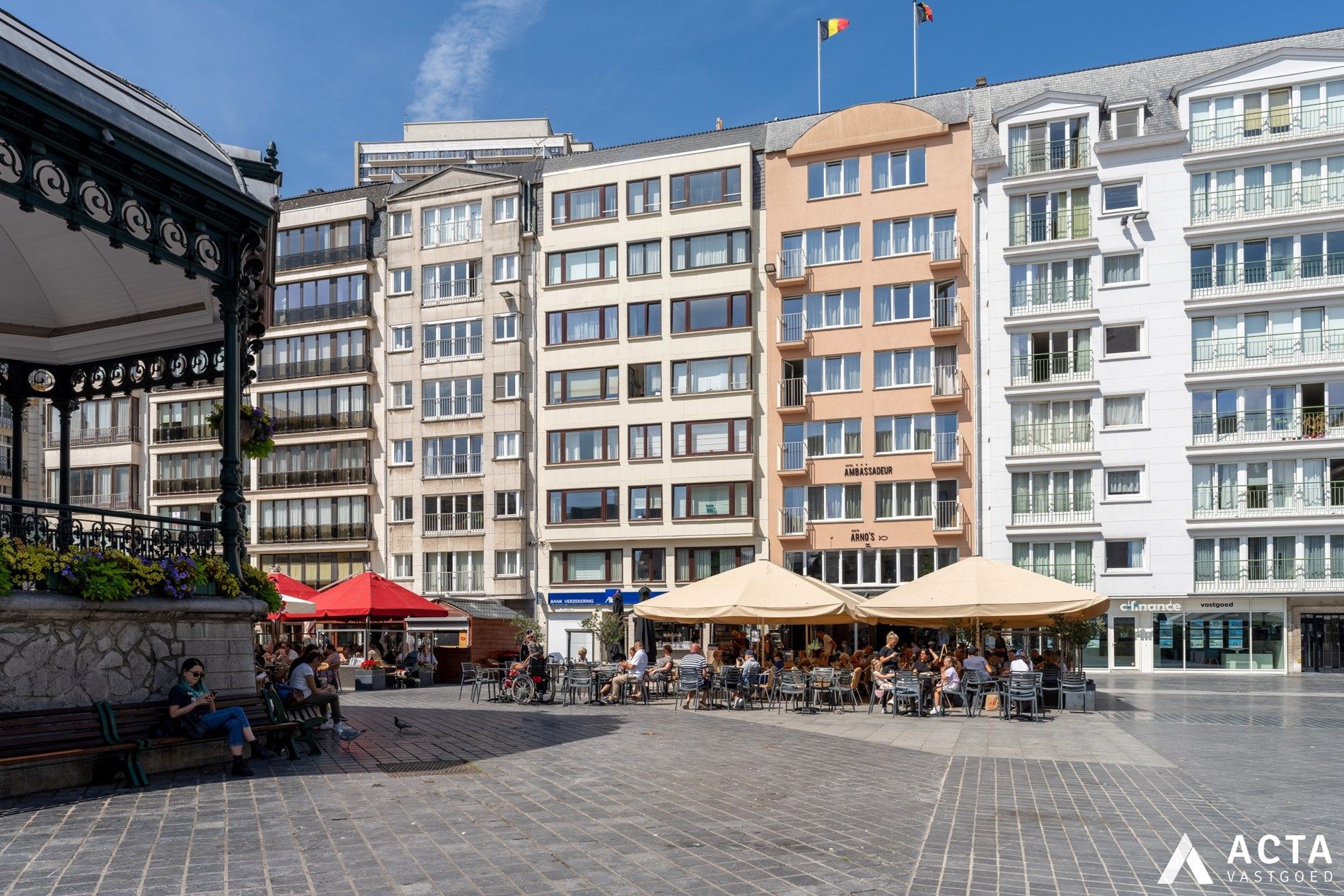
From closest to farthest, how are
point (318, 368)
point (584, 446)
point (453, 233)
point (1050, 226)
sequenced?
point (1050, 226), point (584, 446), point (453, 233), point (318, 368)

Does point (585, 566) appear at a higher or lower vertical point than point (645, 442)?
lower

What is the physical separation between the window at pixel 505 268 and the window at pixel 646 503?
11.6 metres

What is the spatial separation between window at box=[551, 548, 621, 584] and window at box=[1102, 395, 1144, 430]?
2082 centimetres

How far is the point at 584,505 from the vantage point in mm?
55219

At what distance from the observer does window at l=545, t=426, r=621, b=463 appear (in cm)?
5491

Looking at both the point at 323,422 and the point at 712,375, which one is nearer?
the point at 712,375

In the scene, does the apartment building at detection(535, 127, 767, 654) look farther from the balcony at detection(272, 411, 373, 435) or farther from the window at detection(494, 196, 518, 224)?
the balcony at detection(272, 411, 373, 435)

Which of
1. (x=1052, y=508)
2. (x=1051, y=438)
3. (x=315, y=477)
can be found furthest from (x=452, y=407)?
(x=1052, y=508)

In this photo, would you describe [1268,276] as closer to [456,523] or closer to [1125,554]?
[1125,554]

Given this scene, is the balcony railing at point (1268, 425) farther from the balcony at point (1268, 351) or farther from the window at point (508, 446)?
the window at point (508, 446)

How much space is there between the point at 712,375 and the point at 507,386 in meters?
10.0

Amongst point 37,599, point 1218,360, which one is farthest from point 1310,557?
point 37,599

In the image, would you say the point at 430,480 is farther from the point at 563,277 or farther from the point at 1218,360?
the point at 1218,360

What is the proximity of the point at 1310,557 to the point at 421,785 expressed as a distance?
1611 inches
